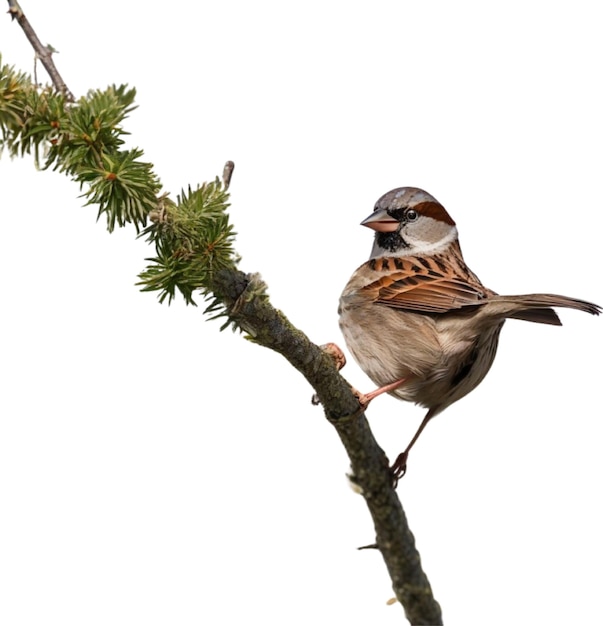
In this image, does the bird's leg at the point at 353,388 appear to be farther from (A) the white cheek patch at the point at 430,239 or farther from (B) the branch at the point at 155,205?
(A) the white cheek patch at the point at 430,239

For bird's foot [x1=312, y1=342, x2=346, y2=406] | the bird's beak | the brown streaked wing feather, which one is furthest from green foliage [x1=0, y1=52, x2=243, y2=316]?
the bird's beak

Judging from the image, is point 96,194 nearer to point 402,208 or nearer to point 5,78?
point 5,78

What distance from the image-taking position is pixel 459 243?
11.8ft

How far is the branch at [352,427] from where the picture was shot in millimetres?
2373

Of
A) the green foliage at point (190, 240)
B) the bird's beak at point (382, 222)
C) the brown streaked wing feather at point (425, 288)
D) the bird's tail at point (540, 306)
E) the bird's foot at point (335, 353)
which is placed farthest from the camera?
the bird's beak at point (382, 222)

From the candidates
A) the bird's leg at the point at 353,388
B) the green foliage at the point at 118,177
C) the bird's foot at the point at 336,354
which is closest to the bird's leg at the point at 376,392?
the bird's leg at the point at 353,388

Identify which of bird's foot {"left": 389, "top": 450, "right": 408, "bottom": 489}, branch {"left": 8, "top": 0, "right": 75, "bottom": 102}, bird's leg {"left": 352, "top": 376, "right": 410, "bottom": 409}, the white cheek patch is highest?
the white cheek patch

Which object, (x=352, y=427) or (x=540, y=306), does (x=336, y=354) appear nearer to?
(x=352, y=427)

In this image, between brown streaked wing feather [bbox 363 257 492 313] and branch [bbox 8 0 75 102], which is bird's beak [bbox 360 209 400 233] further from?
branch [bbox 8 0 75 102]

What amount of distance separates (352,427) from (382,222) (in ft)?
2.80

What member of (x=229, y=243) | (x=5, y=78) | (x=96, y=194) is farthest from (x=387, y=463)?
(x=5, y=78)

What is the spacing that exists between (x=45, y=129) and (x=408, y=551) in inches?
74.8

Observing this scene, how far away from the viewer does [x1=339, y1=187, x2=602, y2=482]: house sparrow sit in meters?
3.00

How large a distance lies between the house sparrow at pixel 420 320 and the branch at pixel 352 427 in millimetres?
107
